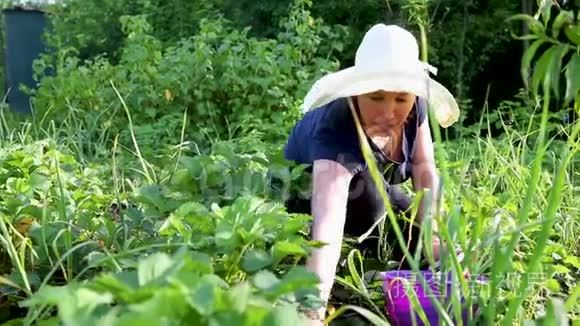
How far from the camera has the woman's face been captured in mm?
2074

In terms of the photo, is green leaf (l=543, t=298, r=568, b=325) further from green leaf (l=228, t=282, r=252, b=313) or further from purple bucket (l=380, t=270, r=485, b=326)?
purple bucket (l=380, t=270, r=485, b=326)

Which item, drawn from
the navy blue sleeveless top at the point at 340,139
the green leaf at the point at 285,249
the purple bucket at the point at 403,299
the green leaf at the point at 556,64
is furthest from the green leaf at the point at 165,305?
the navy blue sleeveless top at the point at 340,139

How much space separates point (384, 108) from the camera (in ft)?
6.86

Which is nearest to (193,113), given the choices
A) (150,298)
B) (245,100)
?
(245,100)

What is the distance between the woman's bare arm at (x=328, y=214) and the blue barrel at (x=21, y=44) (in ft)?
26.5

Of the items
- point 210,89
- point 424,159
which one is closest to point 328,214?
point 424,159

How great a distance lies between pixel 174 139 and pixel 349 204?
2131 mm

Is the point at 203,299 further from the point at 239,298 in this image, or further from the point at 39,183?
the point at 39,183

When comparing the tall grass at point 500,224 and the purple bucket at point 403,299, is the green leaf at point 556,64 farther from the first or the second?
the purple bucket at point 403,299

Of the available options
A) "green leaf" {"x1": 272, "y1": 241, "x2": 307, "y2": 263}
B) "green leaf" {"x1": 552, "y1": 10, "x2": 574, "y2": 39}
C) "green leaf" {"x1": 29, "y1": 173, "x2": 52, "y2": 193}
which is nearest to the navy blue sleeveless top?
"green leaf" {"x1": 29, "y1": 173, "x2": 52, "y2": 193}

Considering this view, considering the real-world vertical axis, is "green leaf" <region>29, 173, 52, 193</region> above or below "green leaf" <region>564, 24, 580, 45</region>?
below

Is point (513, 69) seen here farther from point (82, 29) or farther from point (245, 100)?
point (82, 29)

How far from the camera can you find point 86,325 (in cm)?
92

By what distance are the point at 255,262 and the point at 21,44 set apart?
31.1 ft
